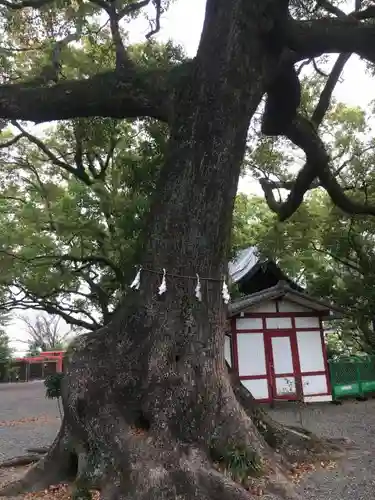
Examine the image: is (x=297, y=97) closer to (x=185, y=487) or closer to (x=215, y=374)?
(x=215, y=374)

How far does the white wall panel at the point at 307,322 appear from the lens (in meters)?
14.3

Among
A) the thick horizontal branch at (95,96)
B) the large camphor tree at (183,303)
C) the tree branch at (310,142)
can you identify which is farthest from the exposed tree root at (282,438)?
the tree branch at (310,142)

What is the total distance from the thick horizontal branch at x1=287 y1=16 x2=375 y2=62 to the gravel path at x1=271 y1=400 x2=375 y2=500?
15.7 feet

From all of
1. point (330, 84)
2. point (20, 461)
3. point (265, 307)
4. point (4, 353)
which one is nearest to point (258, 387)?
point (265, 307)

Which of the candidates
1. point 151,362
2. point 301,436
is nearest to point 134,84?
point 151,362

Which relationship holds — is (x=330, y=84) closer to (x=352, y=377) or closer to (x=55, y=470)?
(x=55, y=470)

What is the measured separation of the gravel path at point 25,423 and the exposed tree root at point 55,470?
11.6 ft

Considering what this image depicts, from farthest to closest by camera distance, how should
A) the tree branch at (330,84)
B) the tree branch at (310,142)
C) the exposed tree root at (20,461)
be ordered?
the tree branch at (330,84) → the tree branch at (310,142) → the exposed tree root at (20,461)

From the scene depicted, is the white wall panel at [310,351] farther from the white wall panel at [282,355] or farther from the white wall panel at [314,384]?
the white wall panel at [282,355]

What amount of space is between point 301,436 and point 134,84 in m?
4.95

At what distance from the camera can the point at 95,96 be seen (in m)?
5.79

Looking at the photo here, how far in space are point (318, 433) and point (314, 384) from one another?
5464mm

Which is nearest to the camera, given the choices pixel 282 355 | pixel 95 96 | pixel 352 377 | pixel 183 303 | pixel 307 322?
pixel 183 303

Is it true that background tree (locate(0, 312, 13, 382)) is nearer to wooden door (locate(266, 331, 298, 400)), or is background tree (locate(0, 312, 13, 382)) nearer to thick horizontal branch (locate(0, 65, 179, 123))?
wooden door (locate(266, 331, 298, 400))
